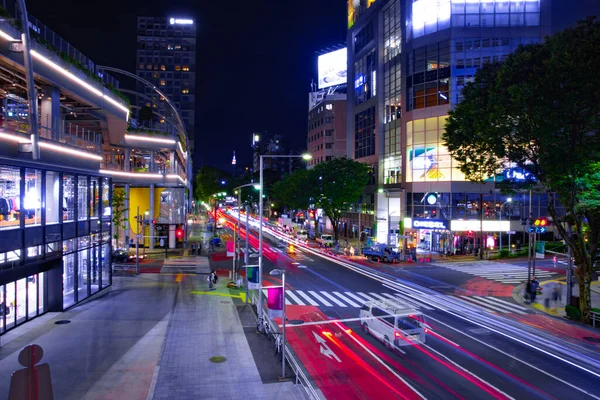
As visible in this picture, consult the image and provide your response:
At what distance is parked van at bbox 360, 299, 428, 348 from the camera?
16.7m

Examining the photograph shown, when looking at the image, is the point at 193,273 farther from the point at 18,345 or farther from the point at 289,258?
the point at 18,345

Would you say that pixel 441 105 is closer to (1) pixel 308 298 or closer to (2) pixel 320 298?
(2) pixel 320 298

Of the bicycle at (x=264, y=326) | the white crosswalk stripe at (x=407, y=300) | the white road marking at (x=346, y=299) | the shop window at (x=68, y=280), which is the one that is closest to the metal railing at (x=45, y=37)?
the shop window at (x=68, y=280)

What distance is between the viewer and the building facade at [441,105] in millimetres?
49500

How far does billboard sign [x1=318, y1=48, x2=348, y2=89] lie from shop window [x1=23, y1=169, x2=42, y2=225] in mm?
92830

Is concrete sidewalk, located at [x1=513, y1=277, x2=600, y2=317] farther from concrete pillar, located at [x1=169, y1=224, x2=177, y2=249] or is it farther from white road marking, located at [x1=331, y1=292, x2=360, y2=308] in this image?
concrete pillar, located at [x1=169, y1=224, x2=177, y2=249]

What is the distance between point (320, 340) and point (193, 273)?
20.3 metres

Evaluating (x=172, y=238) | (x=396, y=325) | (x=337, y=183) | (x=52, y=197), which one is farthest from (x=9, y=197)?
(x=337, y=183)

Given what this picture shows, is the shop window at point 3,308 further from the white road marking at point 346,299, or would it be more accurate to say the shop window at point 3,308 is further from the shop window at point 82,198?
the white road marking at point 346,299

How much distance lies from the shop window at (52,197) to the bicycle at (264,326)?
10.5 m

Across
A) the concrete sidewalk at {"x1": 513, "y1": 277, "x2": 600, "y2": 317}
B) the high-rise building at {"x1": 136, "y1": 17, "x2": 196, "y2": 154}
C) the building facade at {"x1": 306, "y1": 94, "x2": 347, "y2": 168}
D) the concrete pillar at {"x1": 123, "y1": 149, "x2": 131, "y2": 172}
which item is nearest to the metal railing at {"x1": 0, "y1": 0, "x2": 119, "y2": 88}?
the concrete pillar at {"x1": 123, "y1": 149, "x2": 131, "y2": 172}

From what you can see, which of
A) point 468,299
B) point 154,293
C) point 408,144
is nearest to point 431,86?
point 408,144

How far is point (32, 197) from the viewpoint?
17766 mm

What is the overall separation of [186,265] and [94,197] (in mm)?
16069
